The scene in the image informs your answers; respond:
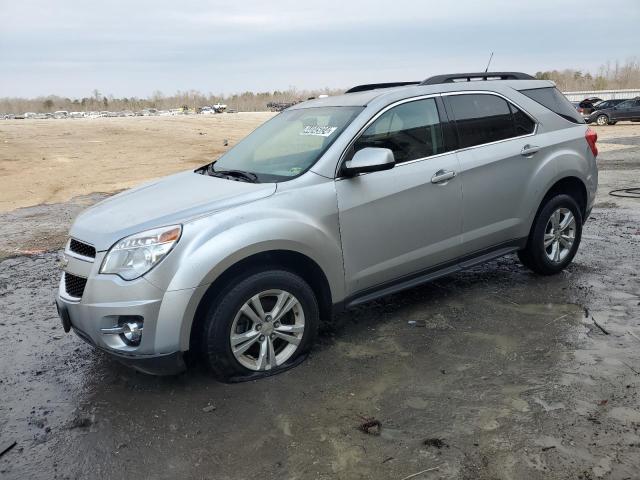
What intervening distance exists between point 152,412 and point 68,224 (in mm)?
6534

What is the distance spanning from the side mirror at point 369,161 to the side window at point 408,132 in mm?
194

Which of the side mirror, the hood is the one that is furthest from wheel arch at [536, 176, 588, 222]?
the hood

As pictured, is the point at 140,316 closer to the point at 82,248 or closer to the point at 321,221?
the point at 82,248

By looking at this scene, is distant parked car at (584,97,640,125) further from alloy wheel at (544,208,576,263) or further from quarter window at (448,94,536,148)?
quarter window at (448,94,536,148)

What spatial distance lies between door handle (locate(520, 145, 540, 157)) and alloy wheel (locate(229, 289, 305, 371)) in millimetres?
2550

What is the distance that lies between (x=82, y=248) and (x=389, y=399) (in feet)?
7.26

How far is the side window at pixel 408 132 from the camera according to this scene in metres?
4.29

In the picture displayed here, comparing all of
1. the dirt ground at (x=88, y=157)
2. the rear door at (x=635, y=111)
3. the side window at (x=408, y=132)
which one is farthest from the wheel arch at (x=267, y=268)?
the rear door at (x=635, y=111)

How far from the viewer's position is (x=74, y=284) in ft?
12.3

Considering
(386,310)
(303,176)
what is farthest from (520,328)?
(303,176)

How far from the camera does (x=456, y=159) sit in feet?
15.1

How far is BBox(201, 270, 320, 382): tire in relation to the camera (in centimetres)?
353

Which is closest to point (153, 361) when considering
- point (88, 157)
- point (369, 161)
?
point (369, 161)

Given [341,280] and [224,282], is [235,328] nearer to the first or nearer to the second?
[224,282]
